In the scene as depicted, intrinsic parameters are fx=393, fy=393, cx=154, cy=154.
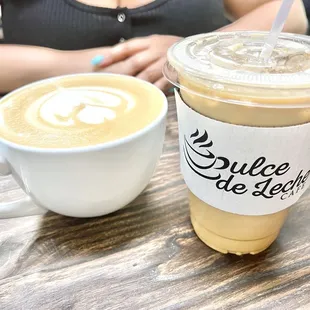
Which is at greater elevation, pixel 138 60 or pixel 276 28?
pixel 276 28

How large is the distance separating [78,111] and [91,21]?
1.88 ft

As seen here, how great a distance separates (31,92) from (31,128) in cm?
9

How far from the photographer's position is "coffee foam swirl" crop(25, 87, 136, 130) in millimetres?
397

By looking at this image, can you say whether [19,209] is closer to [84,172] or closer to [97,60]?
[84,172]

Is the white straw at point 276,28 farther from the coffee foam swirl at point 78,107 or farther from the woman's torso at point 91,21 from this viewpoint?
the woman's torso at point 91,21

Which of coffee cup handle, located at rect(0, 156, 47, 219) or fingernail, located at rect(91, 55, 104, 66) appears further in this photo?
fingernail, located at rect(91, 55, 104, 66)

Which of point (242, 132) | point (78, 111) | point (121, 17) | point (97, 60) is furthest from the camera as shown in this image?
point (121, 17)

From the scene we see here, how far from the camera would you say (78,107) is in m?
0.42

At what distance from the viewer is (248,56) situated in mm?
345

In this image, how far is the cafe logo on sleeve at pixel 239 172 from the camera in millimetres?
316

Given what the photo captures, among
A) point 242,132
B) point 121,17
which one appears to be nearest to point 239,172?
point 242,132

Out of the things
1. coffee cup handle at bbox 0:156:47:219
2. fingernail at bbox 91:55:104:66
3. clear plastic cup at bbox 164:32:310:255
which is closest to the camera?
clear plastic cup at bbox 164:32:310:255

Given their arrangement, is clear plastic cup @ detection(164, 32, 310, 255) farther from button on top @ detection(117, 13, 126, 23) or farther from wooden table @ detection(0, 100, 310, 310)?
button on top @ detection(117, 13, 126, 23)

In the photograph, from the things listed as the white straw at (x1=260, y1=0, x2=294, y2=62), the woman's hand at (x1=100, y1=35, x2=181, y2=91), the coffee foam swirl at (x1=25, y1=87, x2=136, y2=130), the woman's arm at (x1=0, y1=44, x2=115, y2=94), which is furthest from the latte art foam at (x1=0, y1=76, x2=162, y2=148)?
the woman's arm at (x1=0, y1=44, x2=115, y2=94)
